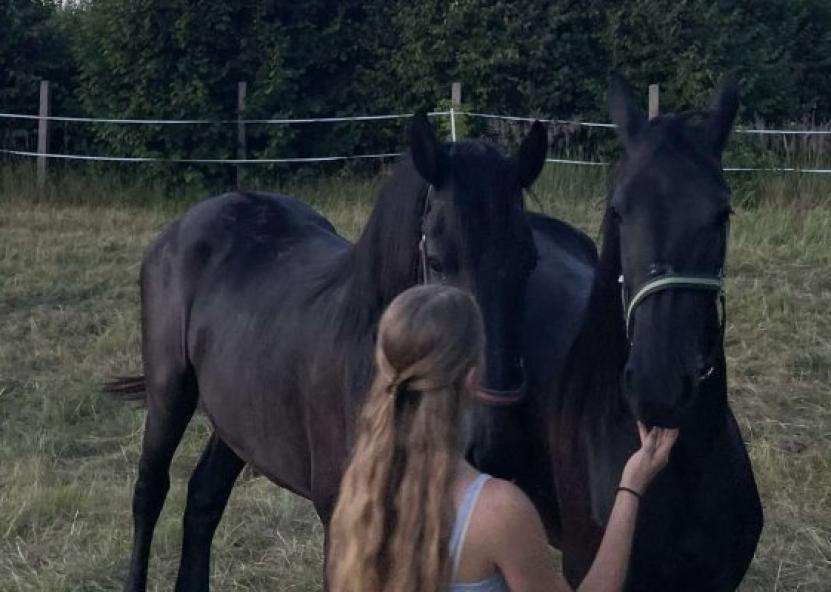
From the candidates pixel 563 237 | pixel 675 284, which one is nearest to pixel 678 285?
pixel 675 284

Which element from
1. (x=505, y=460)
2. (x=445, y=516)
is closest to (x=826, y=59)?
(x=505, y=460)

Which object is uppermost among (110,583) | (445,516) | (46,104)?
(46,104)

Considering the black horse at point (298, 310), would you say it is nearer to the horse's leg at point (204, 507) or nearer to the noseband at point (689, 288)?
the horse's leg at point (204, 507)

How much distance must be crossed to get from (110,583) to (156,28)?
10.8m

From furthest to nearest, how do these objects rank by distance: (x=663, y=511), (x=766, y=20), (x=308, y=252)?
(x=766, y=20) < (x=308, y=252) < (x=663, y=511)

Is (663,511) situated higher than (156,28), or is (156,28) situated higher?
(156,28)

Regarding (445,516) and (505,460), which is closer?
A: (445,516)

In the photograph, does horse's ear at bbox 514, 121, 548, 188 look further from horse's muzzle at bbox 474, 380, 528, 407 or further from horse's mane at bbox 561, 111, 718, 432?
horse's muzzle at bbox 474, 380, 528, 407

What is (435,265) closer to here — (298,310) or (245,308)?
(298,310)

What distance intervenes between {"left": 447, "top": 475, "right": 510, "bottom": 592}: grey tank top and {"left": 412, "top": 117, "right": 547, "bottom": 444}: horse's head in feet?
3.30

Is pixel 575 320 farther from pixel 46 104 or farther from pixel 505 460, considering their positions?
pixel 46 104

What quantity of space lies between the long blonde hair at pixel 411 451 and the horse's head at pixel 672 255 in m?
0.65

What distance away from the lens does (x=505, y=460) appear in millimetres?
3258

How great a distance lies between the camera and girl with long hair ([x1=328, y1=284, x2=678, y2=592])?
2.03 meters
